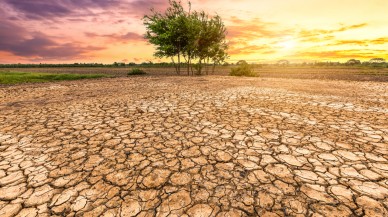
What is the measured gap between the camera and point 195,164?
2889 millimetres

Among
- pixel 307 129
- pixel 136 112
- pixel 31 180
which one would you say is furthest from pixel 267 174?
pixel 136 112

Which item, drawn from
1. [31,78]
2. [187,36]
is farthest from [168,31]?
[31,78]

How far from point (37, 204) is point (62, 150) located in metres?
1.37

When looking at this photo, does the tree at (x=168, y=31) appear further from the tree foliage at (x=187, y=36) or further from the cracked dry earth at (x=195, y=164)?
the cracked dry earth at (x=195, y=164)

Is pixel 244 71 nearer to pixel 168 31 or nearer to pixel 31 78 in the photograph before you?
pixel 168 31

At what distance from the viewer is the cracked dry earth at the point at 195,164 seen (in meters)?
2.10

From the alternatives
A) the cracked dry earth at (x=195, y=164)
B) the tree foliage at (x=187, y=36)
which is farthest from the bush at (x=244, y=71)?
the cracked dry earth at (x=195, y=164)

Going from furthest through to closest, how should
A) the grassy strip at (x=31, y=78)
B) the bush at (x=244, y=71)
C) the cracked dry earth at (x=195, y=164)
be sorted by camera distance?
the bush at (x=244, y=71) → the grassy strip at (x=31, y=78) → the cracked dry earth at (x=195, y=164)

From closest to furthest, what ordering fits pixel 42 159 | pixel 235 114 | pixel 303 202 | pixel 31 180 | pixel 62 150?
1. pixel 303 202
2. pixel 31 180
3. pixel 42 159
4. pixel 62 150
5. pixel 235 114

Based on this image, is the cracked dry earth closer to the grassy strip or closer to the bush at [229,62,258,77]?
the grassy strip

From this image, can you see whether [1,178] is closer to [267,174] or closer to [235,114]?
[267,174]

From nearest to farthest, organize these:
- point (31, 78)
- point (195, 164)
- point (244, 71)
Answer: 1. point (195, 164)
2. point (31, 78)
3. point (244, 71)

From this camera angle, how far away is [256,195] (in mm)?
2219

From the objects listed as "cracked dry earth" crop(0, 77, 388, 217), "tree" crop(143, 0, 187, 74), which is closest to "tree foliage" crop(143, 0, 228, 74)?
"tree" crop(143, 0, 187, 74)
